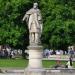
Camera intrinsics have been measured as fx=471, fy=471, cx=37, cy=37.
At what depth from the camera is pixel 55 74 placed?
26562mm

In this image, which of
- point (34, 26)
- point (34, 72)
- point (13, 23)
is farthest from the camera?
point (13, 23)

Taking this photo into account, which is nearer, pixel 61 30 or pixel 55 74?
pixel 55 74

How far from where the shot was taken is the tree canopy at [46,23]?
50688 millimetres

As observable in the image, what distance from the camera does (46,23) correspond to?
51.2m

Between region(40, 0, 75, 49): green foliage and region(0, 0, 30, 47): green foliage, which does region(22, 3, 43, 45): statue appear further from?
region(0, 0, 30, 47): green foliage

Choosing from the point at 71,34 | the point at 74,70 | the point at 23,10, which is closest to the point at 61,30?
the point at 71,34

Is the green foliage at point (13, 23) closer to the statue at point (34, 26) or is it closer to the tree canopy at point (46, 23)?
the tree canopy at point (46, 23)

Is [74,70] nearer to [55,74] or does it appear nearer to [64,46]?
[55,74]

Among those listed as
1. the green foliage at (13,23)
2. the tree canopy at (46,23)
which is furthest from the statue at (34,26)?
the green foliage at (13,23)

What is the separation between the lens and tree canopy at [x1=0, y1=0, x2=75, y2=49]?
50688mm

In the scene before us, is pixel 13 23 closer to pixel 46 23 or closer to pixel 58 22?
pixel 46 23

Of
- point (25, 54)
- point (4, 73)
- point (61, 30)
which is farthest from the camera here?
point (25, 54)

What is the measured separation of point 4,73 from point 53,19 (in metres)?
25.7

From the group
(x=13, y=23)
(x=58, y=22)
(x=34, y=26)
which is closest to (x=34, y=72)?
(x=34, y=26)
